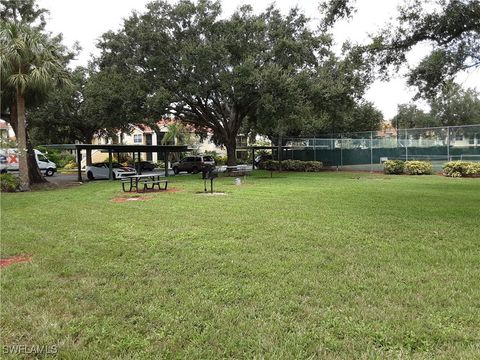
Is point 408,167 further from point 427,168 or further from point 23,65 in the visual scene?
point 23,65

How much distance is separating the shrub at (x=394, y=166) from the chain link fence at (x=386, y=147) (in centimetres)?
181

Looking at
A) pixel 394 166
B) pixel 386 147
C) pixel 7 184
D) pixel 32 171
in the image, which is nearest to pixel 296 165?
pixel 386 147

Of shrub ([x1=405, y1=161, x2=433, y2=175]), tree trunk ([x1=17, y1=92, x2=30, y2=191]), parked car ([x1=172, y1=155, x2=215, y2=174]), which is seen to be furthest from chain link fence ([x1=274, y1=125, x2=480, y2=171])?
tree trunk ([x1=17, y1=92, x2=30, y2=191])

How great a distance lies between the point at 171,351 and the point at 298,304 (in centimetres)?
137

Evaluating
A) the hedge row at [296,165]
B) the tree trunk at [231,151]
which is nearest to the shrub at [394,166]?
the hedge row at [296,165]

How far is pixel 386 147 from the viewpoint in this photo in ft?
95.5

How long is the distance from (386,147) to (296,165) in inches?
263

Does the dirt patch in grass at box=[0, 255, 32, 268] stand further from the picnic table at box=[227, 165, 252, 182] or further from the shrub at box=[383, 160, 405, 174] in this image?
the shrub at box=[383, 160, 405, 174]

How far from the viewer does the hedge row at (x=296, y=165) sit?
103 feet

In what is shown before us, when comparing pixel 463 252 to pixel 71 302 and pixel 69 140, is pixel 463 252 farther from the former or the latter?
pixel 69 140

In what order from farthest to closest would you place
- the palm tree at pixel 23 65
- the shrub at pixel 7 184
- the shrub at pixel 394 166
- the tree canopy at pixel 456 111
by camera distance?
1. the tree canopy at pixel 456 111
2. the shrub at pixel 394 166
3. the shrub at pixel 7 184
4. the palm tree at pixel 23 65

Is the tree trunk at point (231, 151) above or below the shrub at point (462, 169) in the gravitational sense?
above

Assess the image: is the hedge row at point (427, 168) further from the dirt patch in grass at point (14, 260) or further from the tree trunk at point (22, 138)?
the dirt patch in grass at point (14, 260)

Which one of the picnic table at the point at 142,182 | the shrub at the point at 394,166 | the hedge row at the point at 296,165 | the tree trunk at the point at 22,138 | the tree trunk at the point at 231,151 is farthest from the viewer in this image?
the hedge row at the point at 296,165
